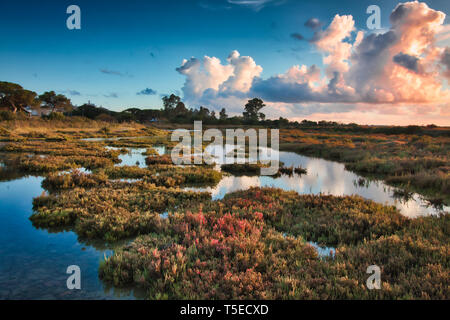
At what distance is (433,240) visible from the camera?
6371 mm

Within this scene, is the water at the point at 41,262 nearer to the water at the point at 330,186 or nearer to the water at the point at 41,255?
the water at the point at 41,255

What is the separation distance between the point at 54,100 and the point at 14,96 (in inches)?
958

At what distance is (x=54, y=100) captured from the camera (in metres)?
102

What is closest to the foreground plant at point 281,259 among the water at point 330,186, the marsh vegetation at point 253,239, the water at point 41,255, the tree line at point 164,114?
the marsh vegetation at point 253,239

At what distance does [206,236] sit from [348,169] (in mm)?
19234

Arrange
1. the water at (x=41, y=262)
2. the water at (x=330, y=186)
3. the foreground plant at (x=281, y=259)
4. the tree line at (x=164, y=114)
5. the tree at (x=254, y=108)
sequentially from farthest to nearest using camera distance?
the tree at (x=254, y=108) → the tree line at (x=164, y=114) → the water at (x=330, y=186) → the water at (x=41, y=262) → the foreground plant at (x=281, y=259)

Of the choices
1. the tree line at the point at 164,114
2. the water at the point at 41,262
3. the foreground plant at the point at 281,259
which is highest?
the tree line at the point at 164,114

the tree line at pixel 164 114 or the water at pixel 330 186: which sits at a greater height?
the tree line at pixel 164 114

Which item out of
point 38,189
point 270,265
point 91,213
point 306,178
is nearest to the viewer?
point 270,265

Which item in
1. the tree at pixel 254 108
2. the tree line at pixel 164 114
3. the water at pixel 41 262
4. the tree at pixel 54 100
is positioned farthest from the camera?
the tree at pixel 254 108

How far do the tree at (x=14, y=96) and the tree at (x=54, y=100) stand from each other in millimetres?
17762

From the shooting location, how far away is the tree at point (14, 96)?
251 ft
